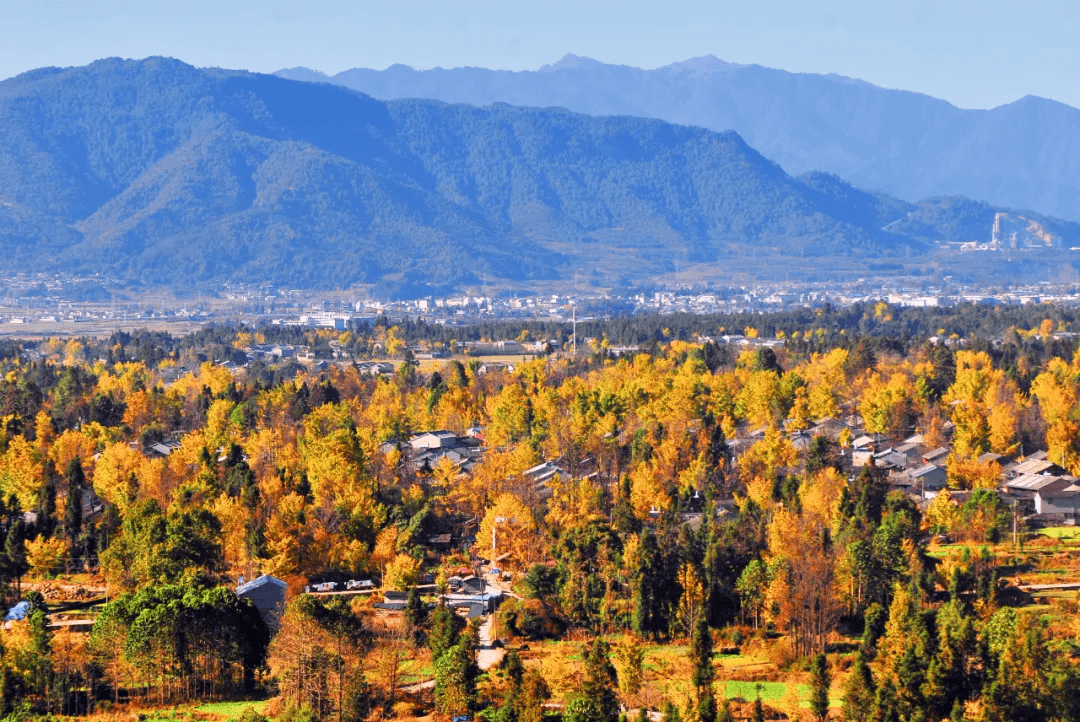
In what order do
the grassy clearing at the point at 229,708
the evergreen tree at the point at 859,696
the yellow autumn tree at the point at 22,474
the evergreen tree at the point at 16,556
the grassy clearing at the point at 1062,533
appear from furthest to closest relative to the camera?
the yellow autumn tree at the point at 22,474
the grassy clearing at the point at 1062,533
the evergreen tree at the point at 16,556
the grassy clearing at the point at 229,708
the evergreen tree at the point at 859,696

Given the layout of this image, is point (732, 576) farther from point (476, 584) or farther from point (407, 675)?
point (407, 675)

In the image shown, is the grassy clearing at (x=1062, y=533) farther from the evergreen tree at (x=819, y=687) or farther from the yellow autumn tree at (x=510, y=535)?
the evergreen tree at (x=819, y=687)

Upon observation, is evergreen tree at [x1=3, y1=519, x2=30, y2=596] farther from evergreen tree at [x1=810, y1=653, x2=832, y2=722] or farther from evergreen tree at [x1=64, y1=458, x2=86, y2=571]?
evergreen tree at [x1=810, y1=653, x2=832, y2=722]

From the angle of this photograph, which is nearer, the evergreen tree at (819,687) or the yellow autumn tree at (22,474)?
the evergreen tree at (819,687)

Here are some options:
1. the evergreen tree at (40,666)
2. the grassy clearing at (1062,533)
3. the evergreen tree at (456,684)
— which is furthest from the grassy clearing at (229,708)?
the grassy clearing at (1062,533)

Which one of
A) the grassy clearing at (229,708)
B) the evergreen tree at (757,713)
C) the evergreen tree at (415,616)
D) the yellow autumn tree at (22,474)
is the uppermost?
the yellow autumn tree at (22,474)

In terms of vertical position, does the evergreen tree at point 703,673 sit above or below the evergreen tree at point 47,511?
below

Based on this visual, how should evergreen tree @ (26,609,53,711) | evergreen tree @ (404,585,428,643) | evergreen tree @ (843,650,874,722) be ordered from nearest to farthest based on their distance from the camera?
evergreen tree @ (843,650,874,722) < evergreen tree @ (26,609,53,711) < evergreen tree @ (404,585,428,643)

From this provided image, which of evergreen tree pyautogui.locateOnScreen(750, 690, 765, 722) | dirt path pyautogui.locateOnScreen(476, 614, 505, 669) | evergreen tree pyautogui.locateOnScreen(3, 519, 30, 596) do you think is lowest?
dirt path pyautogui.locateOnScreen(476, 614, 505, 669)

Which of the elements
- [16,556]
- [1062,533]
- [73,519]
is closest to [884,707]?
[1062,533]

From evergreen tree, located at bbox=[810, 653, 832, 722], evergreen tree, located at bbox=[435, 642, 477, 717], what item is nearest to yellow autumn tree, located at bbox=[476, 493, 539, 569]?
evergreen tree, located at bbox=[435, 642, 477, 717]

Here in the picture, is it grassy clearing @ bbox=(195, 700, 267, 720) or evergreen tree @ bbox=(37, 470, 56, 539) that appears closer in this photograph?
grassy clearing @ bbox=(195, 700, 267, 720)

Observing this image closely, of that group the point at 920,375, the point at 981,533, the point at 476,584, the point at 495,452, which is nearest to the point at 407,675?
the point at 476,584

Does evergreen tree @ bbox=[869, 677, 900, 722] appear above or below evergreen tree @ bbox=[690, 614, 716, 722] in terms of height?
below
